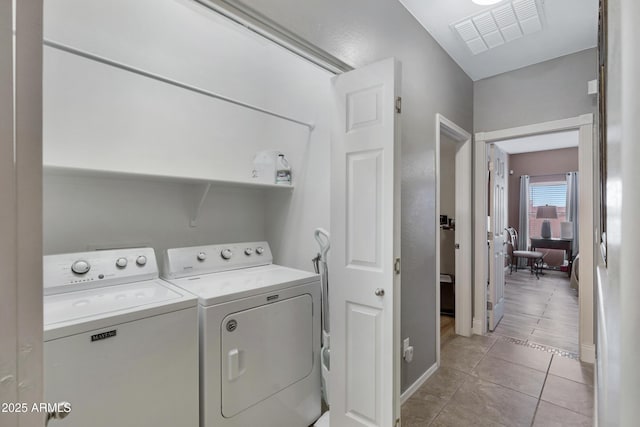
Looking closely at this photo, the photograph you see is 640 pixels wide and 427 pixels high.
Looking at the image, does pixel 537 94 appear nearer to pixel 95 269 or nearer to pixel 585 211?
A: pixel 585 211

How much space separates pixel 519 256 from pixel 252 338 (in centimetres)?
699

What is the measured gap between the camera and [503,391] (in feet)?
7.37

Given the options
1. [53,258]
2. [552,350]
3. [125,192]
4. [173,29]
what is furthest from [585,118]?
[53,258]

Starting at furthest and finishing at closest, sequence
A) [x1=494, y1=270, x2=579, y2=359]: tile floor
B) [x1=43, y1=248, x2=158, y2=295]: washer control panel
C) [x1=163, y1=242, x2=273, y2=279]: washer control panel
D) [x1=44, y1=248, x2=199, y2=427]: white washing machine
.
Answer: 1. [x1=494, y1=270, x2=579, y2=359]: tile floor
2. [x1=163, y1=242, x2=273, y2=279]: washer control panel
3. [x1=43, y1=248, x2=158, y2=295]: washer control panel
4. [x1=44, y1=248, x2=199, y2=427]: white washing machine

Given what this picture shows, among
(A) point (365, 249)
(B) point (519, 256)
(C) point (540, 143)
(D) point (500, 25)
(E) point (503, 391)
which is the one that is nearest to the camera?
(A) point (365, 249)

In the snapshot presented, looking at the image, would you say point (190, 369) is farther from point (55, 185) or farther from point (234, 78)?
point (234, 78)

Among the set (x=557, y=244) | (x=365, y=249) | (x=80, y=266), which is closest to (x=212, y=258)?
(x=80, y=266)

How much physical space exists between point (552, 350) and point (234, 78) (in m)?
3.90

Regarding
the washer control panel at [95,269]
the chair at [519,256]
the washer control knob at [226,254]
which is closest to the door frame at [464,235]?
the washer control knob at [226,254]

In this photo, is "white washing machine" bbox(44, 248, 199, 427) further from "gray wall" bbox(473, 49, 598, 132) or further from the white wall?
"gray wall" bbox(473, 49, 598, 132)

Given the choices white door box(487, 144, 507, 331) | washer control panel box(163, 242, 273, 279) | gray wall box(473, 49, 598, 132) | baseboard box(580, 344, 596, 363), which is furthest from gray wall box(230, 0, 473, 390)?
baseboard box(580, 344, 596, 363)

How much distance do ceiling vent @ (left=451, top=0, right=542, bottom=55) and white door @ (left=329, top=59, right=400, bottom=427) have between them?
134 centimetres

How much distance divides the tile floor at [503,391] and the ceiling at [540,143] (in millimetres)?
4311

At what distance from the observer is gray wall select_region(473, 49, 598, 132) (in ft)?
8.98
